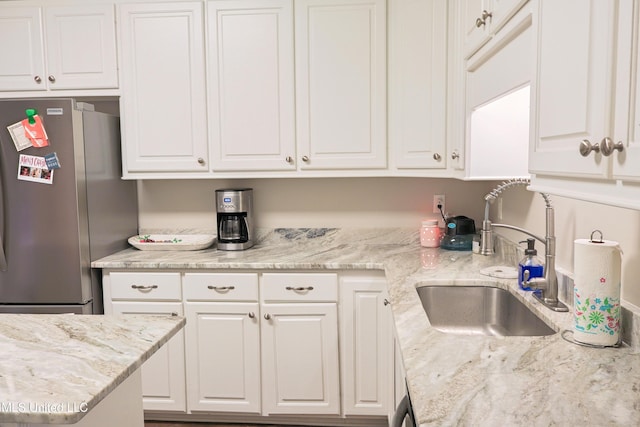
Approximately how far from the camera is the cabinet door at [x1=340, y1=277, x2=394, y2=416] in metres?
2.49

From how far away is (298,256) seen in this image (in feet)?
8.73

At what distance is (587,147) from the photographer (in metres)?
0.90

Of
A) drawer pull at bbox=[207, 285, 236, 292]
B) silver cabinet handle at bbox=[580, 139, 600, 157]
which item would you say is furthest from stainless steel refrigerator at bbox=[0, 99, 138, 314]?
silver cabinet handle at bbox=[580, 139, 600, 157]

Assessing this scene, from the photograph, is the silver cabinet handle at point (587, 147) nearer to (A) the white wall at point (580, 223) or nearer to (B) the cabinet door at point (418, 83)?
(A) the white wall at point (580, 223)

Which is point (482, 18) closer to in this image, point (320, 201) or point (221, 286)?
point (320, 201)

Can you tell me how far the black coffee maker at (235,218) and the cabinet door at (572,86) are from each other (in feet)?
6.07

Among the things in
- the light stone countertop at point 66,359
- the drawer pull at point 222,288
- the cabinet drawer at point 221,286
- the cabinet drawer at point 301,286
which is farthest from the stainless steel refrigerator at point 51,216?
the light stone countertop at point 66,359

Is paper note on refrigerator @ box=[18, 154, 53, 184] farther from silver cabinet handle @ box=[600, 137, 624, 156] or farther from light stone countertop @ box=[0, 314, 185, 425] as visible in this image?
silver cabinet handle @ box=[600, 137, 624, 156]

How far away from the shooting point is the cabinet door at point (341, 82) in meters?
2.61

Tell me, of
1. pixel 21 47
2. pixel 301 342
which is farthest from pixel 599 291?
pixel 21 47

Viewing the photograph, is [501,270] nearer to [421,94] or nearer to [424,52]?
[421,94]

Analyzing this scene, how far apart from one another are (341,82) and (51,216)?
5.23 ft

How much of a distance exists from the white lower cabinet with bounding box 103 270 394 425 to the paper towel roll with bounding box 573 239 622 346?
1253mm

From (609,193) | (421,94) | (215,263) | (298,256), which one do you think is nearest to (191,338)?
(215,263)
